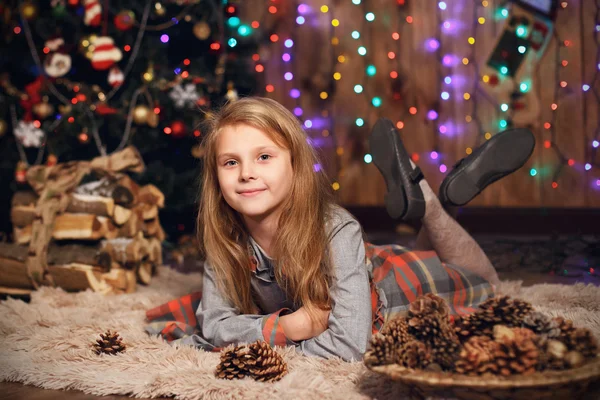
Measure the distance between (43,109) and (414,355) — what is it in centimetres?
248

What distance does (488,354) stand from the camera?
3.20ft

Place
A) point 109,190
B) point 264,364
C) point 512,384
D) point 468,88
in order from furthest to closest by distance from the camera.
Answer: point 468,88 < point 109,190 < point 264,364 < point 512,384

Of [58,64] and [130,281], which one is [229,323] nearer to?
[130,281]

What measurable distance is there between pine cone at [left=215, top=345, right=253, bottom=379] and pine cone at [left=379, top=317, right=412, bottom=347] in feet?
1.02

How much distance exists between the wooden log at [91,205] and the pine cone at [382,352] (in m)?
1.43

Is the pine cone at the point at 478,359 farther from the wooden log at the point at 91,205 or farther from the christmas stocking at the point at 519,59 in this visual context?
the christmas stocking at the point at 519,59

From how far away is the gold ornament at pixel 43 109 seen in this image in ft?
9.69

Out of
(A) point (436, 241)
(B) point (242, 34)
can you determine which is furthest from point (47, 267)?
(B) point (242, 34)

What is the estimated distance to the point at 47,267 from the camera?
7.20ft

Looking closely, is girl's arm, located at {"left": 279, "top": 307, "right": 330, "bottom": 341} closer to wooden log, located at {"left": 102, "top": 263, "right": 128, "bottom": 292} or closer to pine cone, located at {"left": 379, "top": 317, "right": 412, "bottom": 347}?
pine cone, located at {"left": 379, "top": 317, "right": 412, "bottom": 347}

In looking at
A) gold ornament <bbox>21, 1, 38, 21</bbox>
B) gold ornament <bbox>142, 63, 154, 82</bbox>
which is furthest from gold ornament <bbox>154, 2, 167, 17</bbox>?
gold ornament <bbox>21, 1, 38, 21</bbox>

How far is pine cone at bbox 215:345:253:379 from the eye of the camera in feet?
4.10

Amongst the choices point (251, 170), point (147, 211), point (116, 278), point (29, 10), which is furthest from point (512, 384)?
point (29, 10)

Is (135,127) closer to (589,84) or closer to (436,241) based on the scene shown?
(436,241)
